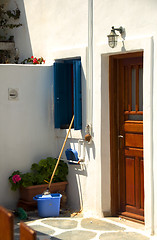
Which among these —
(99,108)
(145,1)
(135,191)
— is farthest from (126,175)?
(145,1)

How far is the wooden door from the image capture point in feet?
22.9

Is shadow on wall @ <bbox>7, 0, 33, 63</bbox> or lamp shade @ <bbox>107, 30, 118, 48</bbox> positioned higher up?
shadow on wall @ <bbox>7, 0, 33, 63</bbox>

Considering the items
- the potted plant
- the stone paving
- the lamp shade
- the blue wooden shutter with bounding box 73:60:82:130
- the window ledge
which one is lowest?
the stone paving

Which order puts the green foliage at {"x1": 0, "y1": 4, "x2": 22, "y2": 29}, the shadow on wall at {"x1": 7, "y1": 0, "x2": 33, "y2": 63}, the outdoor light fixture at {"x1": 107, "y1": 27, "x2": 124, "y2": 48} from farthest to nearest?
the green foliage at {"x1": 0, "y1": 4, "x2": 22, "y2": 29} < the shadow on wall at {"x1": 7, "y1": 0, "x2": 33, "y2": 63} < the outdoor light fixture at {"x1": 107, "y1": 27, "x2": 124, "y2": 48}

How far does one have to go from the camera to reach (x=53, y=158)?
831cm

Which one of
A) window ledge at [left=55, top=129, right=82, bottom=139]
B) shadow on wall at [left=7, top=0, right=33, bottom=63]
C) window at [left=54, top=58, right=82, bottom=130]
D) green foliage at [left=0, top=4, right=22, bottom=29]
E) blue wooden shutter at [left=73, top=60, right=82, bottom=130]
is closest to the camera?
blue wooden shutter at [left=73, top=60, right=82, bottom=130]

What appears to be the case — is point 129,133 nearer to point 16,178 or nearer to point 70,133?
point 70,133

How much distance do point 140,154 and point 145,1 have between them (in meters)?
2.36

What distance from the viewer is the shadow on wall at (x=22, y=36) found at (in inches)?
360

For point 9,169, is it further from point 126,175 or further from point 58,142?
point 126,175

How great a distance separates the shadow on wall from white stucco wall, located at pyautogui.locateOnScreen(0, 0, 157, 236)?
21 mm

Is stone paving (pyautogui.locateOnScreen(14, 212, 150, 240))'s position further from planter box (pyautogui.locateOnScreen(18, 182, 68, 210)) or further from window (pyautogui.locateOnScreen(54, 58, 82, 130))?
window (pyautogui.locateOnScreen(54, 58, 82, 130))

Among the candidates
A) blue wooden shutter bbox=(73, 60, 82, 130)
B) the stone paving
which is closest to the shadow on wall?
blue wooden shutter bbox=(73, 60, 82, 130)

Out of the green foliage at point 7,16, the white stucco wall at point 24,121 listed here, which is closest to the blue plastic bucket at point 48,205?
the white stucco wall at point 24,121
